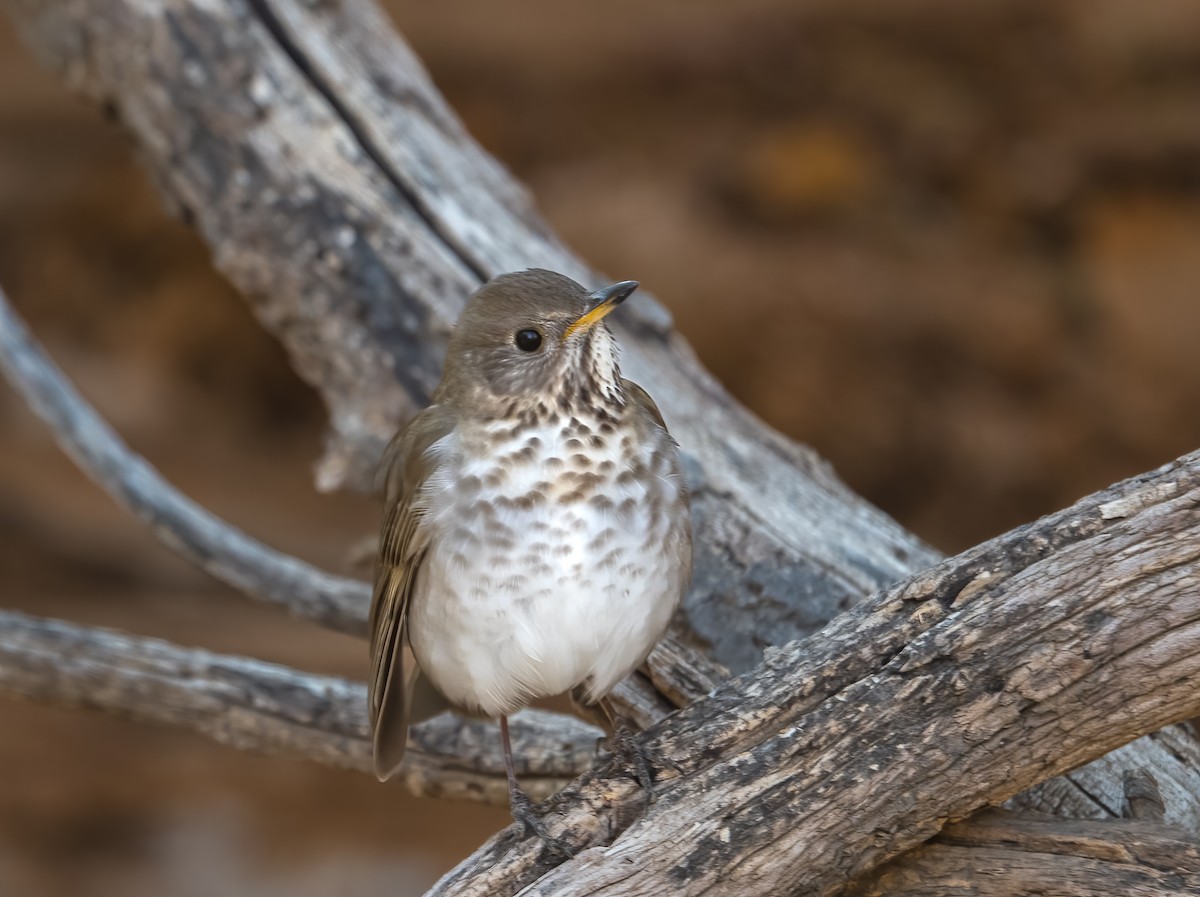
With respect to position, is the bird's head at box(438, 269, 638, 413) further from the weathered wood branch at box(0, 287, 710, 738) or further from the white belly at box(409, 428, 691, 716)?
the weathered wood branch at box(0, 287, 710, 738)

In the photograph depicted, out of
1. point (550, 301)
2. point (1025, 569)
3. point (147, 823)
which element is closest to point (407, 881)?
point (147, 823)

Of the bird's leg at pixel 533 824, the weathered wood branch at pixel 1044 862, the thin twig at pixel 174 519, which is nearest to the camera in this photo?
the weathered wood branch at pixel 1044 862

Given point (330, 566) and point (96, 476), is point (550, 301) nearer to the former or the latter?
point (96, 476)

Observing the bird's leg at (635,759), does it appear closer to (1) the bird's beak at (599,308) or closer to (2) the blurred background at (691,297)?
(1) the bird's beak at (599,308)

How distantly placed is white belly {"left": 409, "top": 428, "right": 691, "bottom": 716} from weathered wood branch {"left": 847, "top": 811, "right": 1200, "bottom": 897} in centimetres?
58

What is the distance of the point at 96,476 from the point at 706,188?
10.1ft

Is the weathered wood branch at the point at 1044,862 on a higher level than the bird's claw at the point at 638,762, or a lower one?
lower

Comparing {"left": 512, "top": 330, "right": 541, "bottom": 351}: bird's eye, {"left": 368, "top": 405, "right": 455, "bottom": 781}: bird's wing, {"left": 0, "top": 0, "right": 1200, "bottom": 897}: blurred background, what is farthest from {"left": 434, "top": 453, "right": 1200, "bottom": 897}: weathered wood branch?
{"left": 0, "top": 0, "right": 1200, "bottom": 897}: blurred background

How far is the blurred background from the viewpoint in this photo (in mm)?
5395

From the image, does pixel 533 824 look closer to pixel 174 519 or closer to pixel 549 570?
pixel 549 570

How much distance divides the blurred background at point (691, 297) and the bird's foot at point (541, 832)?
362 cm

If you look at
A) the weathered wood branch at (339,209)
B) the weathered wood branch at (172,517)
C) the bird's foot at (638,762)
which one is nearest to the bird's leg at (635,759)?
the bird's foot at (638,762)

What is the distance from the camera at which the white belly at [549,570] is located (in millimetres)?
2275

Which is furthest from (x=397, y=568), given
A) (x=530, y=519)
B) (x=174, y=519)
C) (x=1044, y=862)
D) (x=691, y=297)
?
(x=691, y=297)
